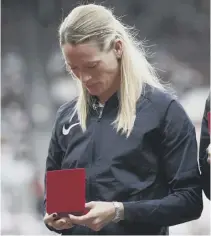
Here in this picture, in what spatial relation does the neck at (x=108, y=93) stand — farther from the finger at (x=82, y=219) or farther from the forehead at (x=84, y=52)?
the finger at (x=82, y=219)

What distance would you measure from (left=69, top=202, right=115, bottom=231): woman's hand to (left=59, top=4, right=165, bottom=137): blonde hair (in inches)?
5.5

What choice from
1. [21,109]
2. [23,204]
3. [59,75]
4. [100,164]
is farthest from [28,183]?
[100,164]

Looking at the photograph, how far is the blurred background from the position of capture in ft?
4.32

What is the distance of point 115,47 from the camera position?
0.91 metres

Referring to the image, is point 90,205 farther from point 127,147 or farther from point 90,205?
point 127,147

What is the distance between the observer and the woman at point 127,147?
0.88m

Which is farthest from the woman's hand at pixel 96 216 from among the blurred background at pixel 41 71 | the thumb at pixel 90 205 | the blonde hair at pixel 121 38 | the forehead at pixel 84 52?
the blurred background at pixel 41 71

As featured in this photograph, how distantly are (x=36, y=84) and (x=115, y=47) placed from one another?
562mm

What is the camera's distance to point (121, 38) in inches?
36.0

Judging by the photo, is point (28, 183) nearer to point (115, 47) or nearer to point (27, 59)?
point (27, 59)

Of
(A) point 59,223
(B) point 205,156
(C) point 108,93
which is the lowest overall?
(A) point 59,223

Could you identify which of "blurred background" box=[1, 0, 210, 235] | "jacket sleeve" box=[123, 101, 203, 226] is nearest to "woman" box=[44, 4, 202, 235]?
"jacket sleeve" box=[123, 101, 203, 226]

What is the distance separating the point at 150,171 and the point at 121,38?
0.26 meters

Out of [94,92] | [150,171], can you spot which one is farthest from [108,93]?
[150,171]
